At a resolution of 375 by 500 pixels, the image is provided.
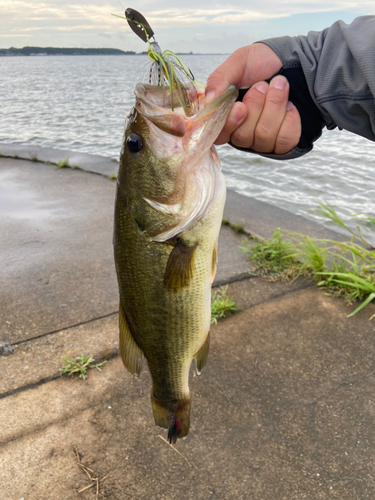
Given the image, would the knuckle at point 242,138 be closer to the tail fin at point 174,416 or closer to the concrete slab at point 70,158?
the tail fin at point 174,416

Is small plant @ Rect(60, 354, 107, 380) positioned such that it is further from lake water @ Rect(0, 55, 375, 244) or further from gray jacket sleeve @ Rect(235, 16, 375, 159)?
lake water @ Rect(0, 55, 375, 244)

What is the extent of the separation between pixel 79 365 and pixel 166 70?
2.41 m

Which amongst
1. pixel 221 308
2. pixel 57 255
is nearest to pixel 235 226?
pixel 221 308

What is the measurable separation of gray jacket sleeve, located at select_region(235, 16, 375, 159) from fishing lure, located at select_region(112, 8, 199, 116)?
605 mm

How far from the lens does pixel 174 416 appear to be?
1977 millimetres

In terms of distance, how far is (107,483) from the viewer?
2379 millimetres

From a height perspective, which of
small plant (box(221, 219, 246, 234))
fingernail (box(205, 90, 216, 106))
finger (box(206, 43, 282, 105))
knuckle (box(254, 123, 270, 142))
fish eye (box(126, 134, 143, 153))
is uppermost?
finger (box(206, 43, 282, 105))

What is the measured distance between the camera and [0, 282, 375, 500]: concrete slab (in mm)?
2402

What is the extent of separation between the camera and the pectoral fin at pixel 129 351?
1.88 meters

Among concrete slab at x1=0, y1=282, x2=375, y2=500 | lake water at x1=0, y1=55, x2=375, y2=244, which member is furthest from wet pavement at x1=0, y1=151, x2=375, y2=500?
lake water at x1=0, y1=55, x2=375, y2=244

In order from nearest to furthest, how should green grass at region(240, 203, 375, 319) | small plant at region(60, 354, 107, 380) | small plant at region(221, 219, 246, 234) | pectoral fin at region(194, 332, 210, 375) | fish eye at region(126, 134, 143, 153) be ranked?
1. fish eye at region(126, 134, 143, 153)
2. pectoral fin at region(194, 332, 210, 375)
3. small plant at region(60, 354, 107, 380)
4. green grass at region(240, 203, 375, 319)
5. small plant at region(221, 219, 246, 234)

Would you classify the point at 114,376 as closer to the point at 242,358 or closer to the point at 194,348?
the point at 242,358

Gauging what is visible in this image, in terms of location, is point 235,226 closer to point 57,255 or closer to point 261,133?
point 57,255

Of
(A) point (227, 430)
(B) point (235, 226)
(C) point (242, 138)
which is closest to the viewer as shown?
(C) point (242, 138)
